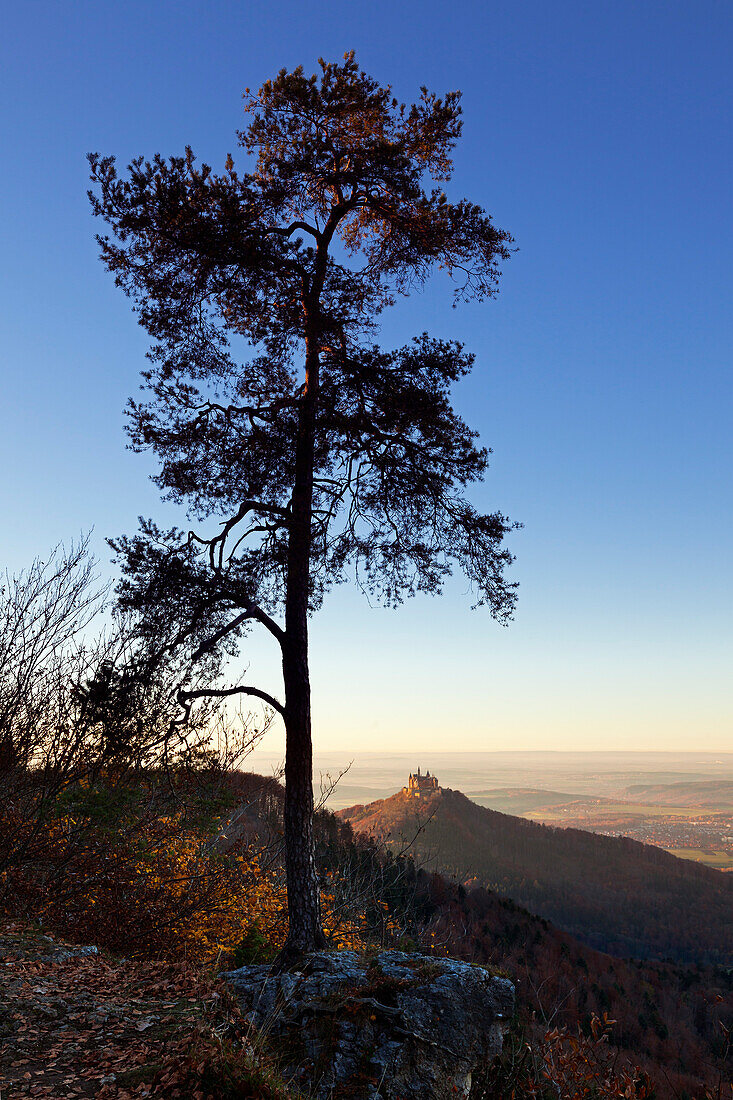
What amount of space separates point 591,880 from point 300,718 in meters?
196

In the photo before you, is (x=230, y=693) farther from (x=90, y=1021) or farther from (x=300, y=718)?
(x=90, y=1021)

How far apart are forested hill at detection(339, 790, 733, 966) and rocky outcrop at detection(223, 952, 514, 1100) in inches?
4821

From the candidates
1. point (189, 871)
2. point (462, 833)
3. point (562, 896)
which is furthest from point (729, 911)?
point (189, 871)

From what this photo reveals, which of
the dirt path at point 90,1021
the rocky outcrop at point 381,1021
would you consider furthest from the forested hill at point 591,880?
the dirt path at point 90,1021

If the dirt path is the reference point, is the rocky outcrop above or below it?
below

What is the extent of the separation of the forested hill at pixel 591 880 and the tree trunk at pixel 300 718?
12193cm

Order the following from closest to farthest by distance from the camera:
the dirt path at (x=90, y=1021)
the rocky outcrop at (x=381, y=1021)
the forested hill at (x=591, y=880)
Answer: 1. the dirt path at (x=90, y=1021)
2. the rocky outcrop at (x=381, y=1021)
3. the forested hill at (x=591, y=880)

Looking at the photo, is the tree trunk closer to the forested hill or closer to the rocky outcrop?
the rocky outcrop

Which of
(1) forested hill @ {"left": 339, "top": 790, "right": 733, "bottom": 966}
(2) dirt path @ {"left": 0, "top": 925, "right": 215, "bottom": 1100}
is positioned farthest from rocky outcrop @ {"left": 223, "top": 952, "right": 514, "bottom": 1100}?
(1) forested hill @ {"left": 339, "top": 790, "right": 733, "bottom": 966}

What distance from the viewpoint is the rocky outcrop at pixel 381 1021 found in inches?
264

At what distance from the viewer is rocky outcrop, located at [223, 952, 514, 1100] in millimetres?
6703

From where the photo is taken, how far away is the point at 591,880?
6890 inches

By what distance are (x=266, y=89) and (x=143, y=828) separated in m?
13.7

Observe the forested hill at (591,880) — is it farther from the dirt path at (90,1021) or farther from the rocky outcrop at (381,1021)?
the dirt path at (90,1021)
